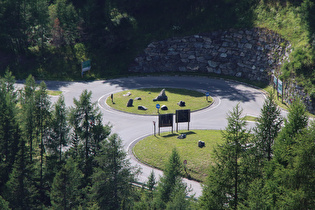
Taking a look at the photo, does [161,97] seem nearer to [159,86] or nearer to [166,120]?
[159,86]

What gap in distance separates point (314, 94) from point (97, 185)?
112ft

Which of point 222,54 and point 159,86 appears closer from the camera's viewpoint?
point 159,86

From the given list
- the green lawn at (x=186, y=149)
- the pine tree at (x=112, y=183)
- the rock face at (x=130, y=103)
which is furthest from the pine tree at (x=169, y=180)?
the rock face at (x=130, y=103)

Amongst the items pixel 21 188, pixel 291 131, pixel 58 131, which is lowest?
pixel 21 188

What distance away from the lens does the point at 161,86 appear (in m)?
67.1

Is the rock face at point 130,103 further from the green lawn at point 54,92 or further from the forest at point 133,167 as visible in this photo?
the forest at point 133,167

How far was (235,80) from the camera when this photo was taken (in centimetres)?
6800

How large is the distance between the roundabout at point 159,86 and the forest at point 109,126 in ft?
10.7

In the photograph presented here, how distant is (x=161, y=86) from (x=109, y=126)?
21.3 meters

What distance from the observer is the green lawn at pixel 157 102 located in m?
56.8

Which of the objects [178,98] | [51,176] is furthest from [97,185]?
[178,98]

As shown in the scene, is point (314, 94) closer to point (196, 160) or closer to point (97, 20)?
point (196, 160)

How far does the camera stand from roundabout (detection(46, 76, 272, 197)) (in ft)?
162

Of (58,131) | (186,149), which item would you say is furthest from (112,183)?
(186,149)
